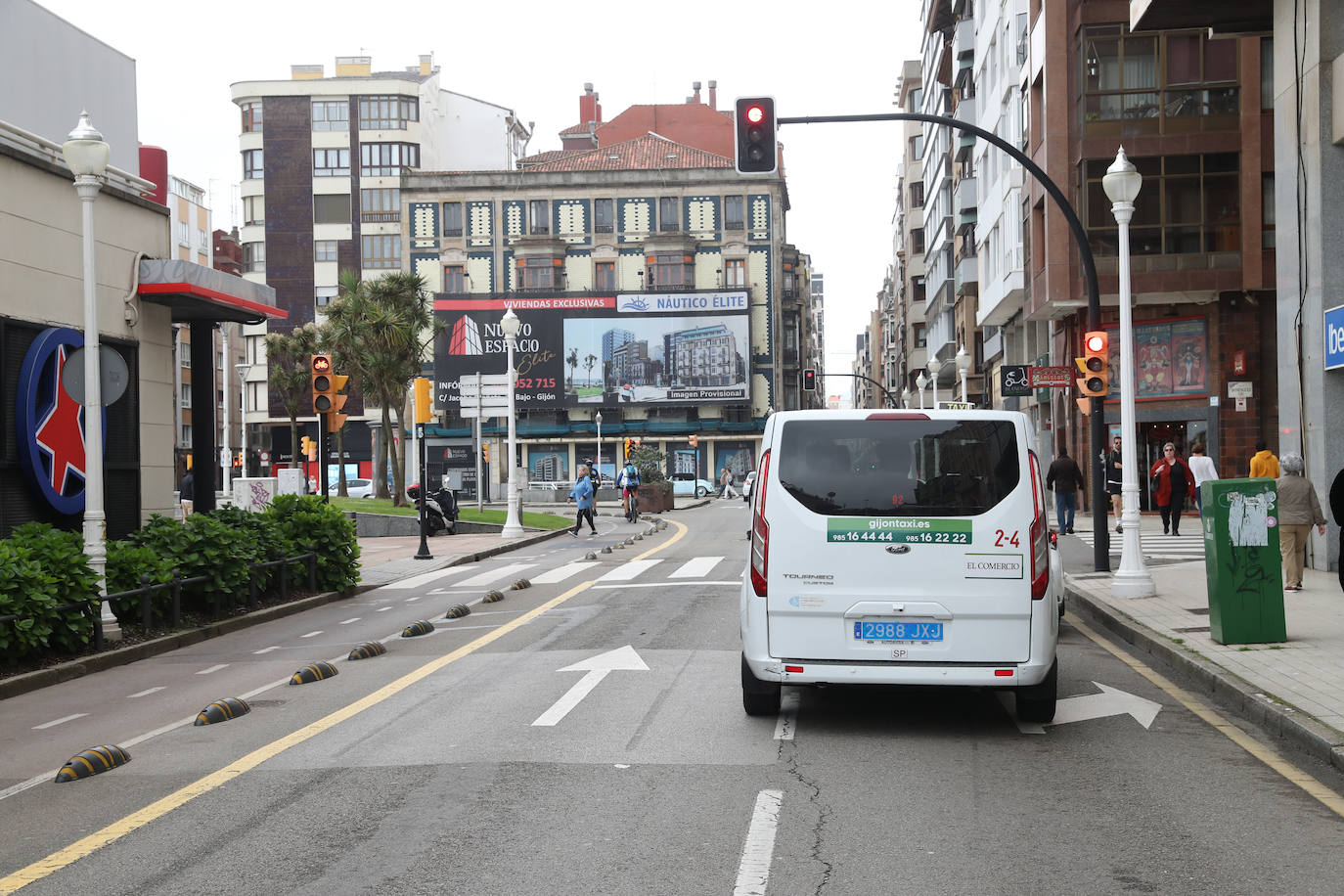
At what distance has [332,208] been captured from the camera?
81750 millimetres

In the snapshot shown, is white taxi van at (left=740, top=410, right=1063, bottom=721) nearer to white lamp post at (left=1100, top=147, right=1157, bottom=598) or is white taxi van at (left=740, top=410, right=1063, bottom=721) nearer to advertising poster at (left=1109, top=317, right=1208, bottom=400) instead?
white lamp post at (left=1100, top=147, right=1157, bottom=598)

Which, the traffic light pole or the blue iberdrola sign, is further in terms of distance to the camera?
the traffic light pole

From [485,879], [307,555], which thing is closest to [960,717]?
[485,879]

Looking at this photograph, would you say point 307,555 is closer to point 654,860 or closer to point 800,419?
point 800,419

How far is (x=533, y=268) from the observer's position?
7525 centimetres

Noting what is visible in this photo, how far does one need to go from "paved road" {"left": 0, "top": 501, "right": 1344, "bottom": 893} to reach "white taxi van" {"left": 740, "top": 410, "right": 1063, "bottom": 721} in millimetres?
462

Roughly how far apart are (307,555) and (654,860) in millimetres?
13073

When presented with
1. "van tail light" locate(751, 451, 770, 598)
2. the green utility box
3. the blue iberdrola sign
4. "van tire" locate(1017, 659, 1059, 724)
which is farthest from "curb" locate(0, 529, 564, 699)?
the green utility box

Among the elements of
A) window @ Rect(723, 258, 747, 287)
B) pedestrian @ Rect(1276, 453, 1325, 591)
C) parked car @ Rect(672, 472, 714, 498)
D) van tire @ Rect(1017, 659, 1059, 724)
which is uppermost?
window @ Rect(723, 258, 747, 287)

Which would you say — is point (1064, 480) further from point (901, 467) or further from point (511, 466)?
point (901, 467)

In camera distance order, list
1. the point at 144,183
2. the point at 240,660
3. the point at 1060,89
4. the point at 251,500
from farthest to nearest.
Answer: the point at 1060,89, the point at 251,500, the point at 144,183, the point at 240,660

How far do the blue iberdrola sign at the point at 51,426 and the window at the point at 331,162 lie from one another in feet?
227

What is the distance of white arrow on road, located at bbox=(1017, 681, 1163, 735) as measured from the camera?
8484mm

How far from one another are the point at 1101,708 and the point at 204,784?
5.60 m
